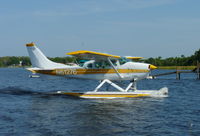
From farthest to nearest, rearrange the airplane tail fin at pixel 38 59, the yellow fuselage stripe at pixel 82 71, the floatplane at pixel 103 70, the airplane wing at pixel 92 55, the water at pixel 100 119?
the airplane tail fin at pixel 38 59 → the yellow fuselage stripe at pixel 82 71 → the floatplane at pixel 103 70 → the airplane wing at pixel 92 55 → the water at pixel 100 119

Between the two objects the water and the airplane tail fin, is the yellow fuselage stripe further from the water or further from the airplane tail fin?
the water

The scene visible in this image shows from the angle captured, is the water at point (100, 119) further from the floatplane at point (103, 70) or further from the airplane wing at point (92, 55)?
the airplane wing at point (92, 55)

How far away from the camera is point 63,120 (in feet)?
36.2

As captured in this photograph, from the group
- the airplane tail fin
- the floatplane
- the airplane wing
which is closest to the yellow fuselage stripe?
the floatplane

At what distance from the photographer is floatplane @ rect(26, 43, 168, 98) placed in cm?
1739

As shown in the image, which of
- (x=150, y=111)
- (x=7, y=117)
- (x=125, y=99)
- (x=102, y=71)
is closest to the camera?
(x=7, y=117)

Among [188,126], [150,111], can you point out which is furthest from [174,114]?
[188,126]

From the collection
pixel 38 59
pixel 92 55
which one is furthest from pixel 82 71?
pixel 38 59

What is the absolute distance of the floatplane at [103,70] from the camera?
57.1 feet

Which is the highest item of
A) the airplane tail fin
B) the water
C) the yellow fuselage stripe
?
the airplane tail fin

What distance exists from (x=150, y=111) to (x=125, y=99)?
12.7 feet

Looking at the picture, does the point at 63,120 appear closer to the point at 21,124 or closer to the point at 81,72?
the point at 21,124

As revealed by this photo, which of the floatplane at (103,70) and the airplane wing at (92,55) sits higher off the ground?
the airplane wing at (92,55)

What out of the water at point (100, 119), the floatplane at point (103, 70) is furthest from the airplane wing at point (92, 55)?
the water at point (100, 119)
